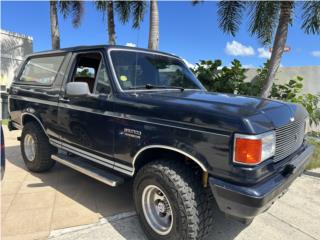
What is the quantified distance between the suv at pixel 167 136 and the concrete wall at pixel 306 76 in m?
6.49

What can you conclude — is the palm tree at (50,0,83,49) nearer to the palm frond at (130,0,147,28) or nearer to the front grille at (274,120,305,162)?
the palm frond at (130,0,147,28)

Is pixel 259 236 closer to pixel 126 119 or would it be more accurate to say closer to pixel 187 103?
pixel 187 103

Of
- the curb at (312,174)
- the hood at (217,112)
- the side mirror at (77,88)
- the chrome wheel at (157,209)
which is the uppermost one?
the side mirror at (77,88)

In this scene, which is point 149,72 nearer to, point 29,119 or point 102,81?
point 102,81

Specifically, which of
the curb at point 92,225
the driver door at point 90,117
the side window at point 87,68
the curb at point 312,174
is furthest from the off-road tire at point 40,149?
the curb at point 312,174

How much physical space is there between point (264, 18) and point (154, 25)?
10.5 ft

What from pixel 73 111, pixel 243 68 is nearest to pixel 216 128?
pixel 73 111

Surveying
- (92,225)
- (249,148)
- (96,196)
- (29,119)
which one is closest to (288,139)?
(249,148)

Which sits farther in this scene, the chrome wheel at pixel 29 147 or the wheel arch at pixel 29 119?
the chrome wheel at pixel 29 147

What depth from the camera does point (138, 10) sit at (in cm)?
1123

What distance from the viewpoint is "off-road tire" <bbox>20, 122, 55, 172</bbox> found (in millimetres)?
4758

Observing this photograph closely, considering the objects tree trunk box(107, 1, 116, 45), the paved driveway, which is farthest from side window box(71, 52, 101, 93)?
tree trunk box(107, 1, 116, 45)

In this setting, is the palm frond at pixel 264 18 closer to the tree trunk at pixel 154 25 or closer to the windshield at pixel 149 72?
the tree trunk at pixel 154 25

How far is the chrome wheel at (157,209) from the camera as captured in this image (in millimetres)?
2972
